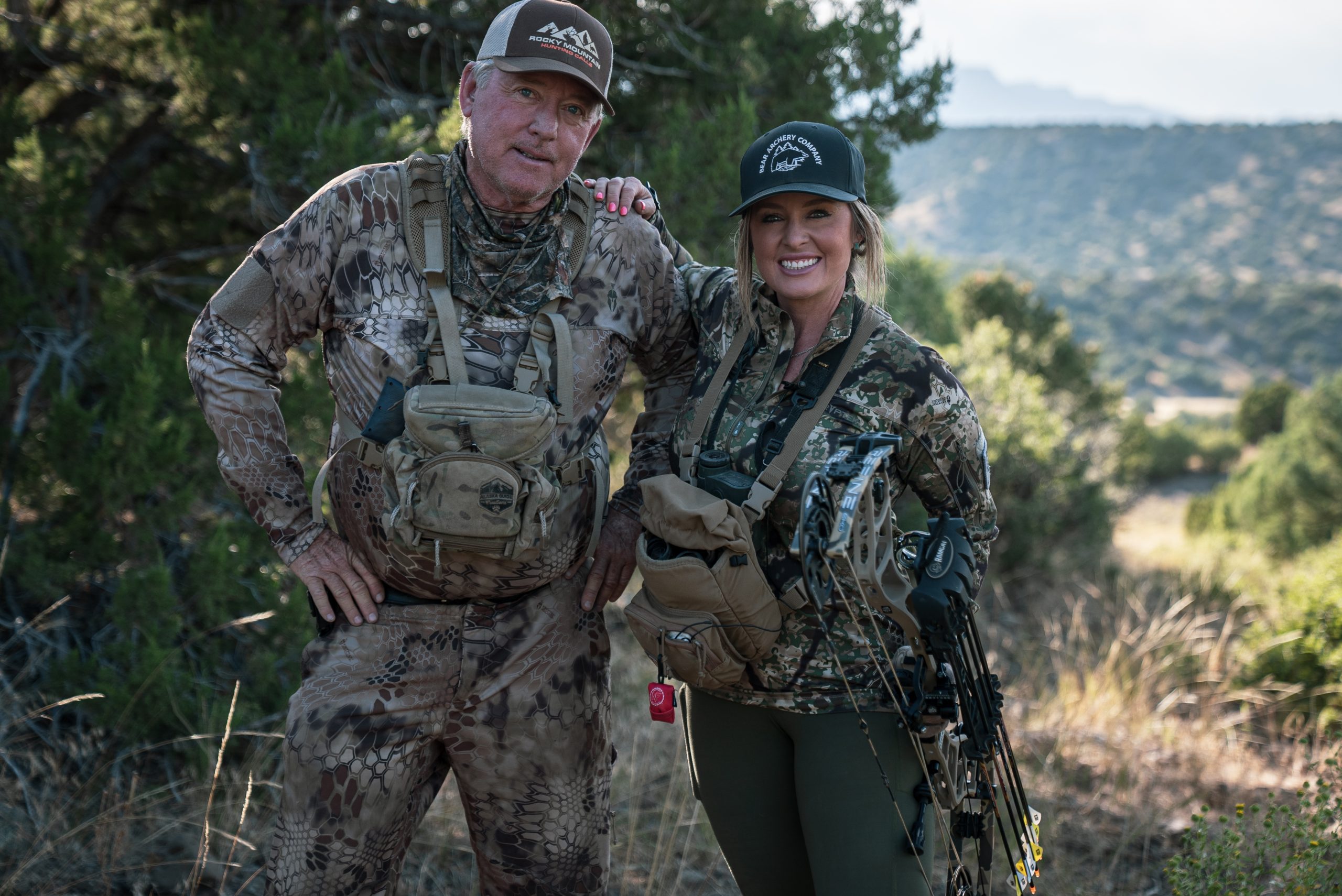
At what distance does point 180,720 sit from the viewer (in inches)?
170

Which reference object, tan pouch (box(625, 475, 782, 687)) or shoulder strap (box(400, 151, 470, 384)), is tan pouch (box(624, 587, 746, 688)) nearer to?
tan pouch (box(625, 475, 782, 687))

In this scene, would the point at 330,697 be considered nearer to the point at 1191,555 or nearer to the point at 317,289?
the point at 317,289

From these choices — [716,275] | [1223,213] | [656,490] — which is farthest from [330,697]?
[1223,213]

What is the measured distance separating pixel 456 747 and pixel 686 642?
2.29 ft

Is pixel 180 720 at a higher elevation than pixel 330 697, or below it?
below

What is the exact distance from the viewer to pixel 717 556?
2350 millimetres

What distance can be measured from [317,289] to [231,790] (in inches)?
104

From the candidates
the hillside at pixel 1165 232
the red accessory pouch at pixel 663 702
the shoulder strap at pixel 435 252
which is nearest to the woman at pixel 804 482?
the red accessory pouch at pixel 663 702

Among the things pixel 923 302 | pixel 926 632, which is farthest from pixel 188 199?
pixel 923 302

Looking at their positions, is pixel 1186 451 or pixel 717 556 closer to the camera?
pixel 717 556

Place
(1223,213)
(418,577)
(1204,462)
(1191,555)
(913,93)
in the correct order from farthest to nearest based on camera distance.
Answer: (1223,213), (1204,462), (1191,555), (913,93), (418,577)

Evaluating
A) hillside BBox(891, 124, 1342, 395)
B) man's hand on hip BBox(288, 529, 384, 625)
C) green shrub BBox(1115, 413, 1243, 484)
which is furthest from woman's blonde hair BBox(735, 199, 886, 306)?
hillside BBox(891, 124, 1342, 395)

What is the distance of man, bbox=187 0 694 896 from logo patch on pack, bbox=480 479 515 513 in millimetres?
201

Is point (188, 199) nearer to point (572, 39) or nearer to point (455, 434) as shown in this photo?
point (572, 39)
